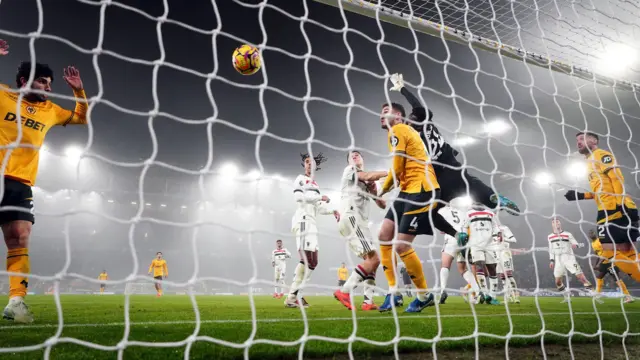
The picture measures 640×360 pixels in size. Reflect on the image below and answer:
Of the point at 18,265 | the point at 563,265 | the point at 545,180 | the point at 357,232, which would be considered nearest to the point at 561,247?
the point at 563,265

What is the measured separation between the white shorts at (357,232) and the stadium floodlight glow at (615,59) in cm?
375

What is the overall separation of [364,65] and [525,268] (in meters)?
19.5

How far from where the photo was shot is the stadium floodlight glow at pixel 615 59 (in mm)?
5741

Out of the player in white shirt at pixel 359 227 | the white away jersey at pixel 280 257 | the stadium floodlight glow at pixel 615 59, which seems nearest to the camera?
the player in white shirt at pixel 359 227

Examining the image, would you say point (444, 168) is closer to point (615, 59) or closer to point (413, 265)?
point (413, 265)

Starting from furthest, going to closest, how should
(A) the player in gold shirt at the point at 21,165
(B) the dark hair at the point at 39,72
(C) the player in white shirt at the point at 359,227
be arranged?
(C) the player in white shirt at the point at 359,227, (B) the dark hair at the point at 39,72, (A) the player in gold shirt at the point at 21,165

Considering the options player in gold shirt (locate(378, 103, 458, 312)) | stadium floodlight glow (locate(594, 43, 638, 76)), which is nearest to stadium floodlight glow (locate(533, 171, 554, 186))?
player in gold shirt (locate(378, 103, 458, 312))

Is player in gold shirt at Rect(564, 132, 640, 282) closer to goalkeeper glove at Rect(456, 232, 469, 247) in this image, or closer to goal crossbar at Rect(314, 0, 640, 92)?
goal crossbar at Rect(314, 0, 640, 92)

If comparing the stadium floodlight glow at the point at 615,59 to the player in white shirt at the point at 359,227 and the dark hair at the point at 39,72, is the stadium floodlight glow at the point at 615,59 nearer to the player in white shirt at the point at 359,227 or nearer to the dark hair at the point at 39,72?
the player in white shirt at the point at 359,227

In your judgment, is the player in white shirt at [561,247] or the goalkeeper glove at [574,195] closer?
the goalkeeper glove at [574,195]

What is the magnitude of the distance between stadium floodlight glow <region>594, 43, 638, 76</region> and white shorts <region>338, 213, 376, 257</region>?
3.75 meters

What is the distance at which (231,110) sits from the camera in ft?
82.8

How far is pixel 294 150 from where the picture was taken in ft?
91.8

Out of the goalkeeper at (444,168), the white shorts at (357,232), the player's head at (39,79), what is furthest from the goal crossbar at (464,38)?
the white shorts at (357,232)
